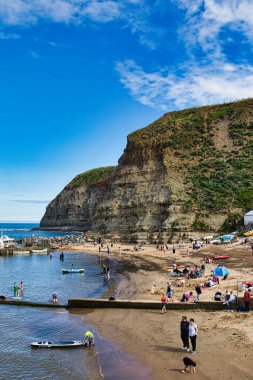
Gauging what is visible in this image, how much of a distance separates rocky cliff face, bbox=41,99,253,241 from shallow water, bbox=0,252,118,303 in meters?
18.2

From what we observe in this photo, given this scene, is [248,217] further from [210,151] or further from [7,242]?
[7,242]

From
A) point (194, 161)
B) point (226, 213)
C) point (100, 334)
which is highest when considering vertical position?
point (194, 161)

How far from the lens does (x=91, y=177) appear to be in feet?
539

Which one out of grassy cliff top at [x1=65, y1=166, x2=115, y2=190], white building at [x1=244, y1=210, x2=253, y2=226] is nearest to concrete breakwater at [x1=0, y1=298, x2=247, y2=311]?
white building at [x1=244, y1=210, x2=253, y2=226]

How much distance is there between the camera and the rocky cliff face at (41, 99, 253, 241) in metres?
68.8

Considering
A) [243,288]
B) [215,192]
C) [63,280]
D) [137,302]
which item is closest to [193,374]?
[137,302]

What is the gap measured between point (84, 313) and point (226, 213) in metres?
47.8

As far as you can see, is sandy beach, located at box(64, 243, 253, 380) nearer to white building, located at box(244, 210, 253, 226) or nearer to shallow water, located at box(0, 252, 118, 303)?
shallow water, located at box(0, 252, 118, 303)

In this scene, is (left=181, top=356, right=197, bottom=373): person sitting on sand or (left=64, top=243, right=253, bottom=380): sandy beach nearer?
(left=181, top=356, right=197, bottom=373): person sitting on sand

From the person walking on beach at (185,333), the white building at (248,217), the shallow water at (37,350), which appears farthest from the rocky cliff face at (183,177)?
the person walking on beach at (185,333)

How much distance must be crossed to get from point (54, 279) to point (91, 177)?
124018mm

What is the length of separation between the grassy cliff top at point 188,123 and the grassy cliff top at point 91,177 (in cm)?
6359

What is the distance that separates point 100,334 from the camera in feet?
64.0

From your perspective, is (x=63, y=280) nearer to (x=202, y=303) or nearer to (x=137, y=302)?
(x=137, y=302)
